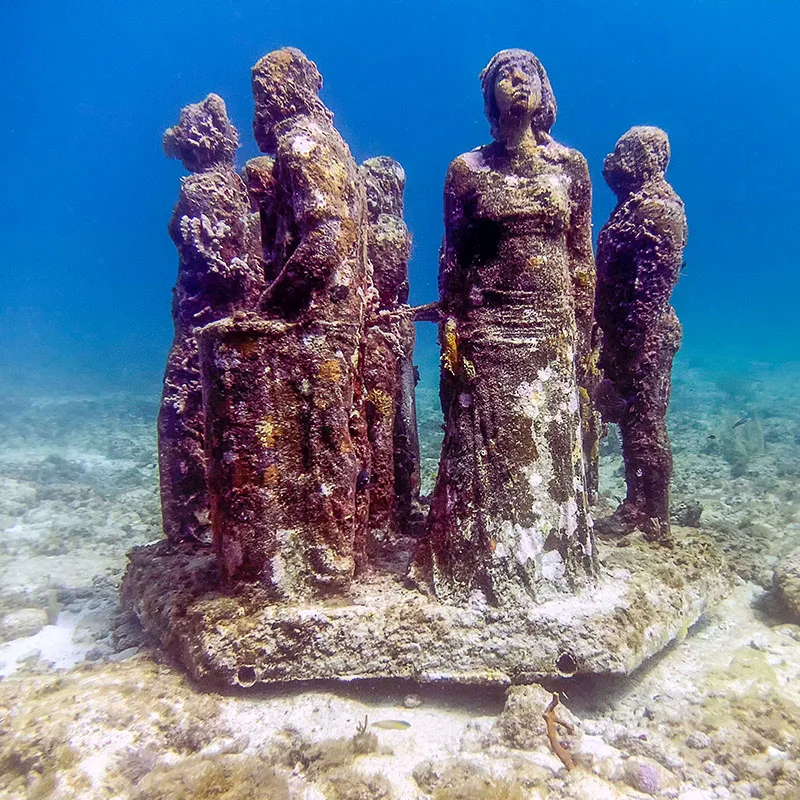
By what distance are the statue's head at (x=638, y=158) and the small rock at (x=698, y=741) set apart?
4350mm

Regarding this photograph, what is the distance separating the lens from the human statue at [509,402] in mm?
3971

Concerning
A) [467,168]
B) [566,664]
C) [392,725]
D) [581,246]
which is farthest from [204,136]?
[566,664]

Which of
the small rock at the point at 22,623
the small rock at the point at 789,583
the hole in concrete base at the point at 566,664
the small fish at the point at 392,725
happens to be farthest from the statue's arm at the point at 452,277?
the small rock at the point at 22,623

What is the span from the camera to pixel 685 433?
46.9 feet

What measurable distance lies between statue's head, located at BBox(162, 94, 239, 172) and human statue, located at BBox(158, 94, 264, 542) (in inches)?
27.9

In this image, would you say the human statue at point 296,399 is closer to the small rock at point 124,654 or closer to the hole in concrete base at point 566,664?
the small rock at point 124,654

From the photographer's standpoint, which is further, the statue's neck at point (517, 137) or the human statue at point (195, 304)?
the human statue at point (195, 304)

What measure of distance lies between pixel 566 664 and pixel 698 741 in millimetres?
853

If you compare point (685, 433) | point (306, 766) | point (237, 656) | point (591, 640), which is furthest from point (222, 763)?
point (685, 433)

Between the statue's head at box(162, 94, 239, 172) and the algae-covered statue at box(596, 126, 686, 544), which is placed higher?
the statue's head at box(162, 94, 239, 172)

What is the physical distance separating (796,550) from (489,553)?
452cm

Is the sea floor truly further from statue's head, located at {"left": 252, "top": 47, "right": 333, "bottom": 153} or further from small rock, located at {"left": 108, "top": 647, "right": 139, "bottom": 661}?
statue's head, located at {"left": 252, "top": 47, "right": 333, "bottom": 153}

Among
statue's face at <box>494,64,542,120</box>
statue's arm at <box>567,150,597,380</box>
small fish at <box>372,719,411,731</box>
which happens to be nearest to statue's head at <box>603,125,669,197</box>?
statue's arm at <box>567,150,597,380</box>

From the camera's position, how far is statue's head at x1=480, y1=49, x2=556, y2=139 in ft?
14.1
